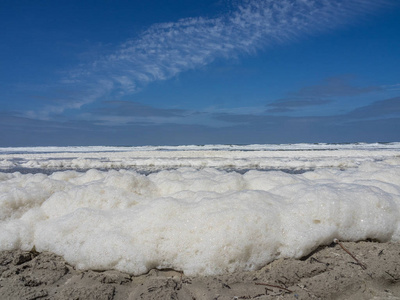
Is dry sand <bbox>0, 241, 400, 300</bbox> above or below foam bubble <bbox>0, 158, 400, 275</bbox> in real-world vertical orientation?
below

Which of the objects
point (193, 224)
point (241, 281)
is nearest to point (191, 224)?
point (193, 224)

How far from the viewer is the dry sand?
188cm

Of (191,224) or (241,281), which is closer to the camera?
(241,281)

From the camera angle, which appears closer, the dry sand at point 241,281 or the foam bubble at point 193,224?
the dry sand at point 241,281

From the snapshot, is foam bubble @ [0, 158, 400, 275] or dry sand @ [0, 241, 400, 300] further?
foam bubble @ [0, 158, 400, 275]

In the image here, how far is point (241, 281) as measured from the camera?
2.03 meters

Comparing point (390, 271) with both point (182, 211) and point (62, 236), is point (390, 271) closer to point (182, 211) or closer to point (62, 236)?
point (182, 211)

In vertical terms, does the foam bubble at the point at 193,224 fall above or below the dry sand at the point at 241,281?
above

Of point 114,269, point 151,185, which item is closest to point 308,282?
point 114,269

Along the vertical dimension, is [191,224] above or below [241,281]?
above

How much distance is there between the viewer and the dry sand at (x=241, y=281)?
6.16ft

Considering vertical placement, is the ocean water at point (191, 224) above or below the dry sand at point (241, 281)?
above

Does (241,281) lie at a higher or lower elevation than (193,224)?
lower

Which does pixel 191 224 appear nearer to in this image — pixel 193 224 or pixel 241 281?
pixel 193 224
